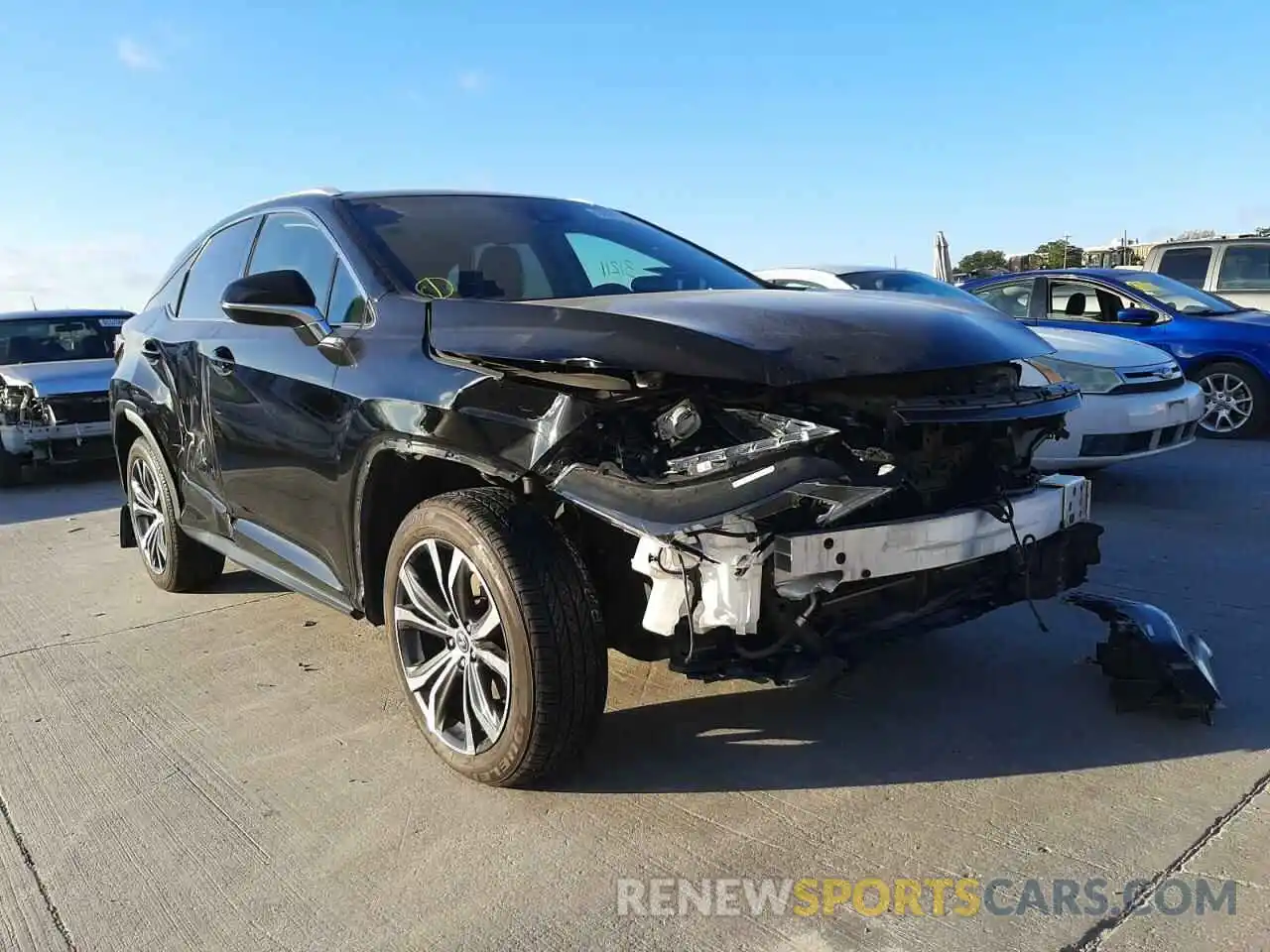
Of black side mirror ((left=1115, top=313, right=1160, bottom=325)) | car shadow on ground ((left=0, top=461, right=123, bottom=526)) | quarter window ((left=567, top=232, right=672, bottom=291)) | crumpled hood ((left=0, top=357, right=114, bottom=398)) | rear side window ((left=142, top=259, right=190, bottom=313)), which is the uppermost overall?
quarter window ((left=567, top=232, right=672, bottom=291))

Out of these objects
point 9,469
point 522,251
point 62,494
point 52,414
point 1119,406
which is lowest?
point 62,494

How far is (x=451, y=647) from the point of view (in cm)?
302

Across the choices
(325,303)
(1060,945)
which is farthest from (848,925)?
(325,303)

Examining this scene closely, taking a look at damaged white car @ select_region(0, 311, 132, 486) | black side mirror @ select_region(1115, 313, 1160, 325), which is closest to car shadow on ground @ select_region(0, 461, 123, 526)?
damaged white car @ select_region(0, 311, 132, 486)

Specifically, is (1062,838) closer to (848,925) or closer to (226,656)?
(848,925)

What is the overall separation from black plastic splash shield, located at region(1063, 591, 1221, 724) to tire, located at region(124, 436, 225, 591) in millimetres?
3939

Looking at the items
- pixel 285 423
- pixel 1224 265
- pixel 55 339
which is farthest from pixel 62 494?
pixel 1224 265

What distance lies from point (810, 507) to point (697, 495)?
0.30 meters

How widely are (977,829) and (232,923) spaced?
184cm

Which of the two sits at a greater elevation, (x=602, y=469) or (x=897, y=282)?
(x=897, y=282)

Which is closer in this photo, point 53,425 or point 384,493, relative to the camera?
point 384,493

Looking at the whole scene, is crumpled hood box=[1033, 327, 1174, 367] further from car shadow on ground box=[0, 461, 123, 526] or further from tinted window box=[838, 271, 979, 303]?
car shadow on ground box=[0, 461, 123, 526]

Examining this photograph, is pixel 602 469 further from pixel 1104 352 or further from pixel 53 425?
pixel 53 425

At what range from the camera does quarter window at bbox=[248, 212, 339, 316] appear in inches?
140
